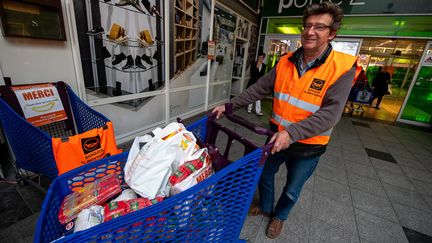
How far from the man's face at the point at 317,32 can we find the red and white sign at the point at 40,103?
6.61 feet

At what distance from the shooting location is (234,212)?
1.01 meters

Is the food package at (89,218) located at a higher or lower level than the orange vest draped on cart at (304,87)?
lower

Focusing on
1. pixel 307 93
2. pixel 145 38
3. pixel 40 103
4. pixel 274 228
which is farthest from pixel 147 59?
pixel 274 228

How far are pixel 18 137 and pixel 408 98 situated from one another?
8356mm

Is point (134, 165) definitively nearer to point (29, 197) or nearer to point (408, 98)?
point (29, 197)

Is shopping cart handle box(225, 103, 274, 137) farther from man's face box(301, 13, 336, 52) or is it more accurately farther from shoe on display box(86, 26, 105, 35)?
shoe on display box(86, 26, 105, 35)

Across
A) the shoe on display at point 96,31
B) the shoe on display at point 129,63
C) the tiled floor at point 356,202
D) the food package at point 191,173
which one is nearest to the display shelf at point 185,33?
the shoe on display at point 129,63

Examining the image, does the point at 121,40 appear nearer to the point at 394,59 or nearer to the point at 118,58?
the point at 118,58

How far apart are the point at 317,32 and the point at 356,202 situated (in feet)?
6.70

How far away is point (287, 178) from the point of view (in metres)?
1.50

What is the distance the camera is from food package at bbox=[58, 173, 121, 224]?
2.62 feet

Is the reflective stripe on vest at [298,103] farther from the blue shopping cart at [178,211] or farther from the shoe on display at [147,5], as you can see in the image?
the shoe on display at [147,5]

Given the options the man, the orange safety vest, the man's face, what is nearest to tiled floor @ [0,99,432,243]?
the man

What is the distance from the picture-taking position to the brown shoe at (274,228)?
1640 millimetres
